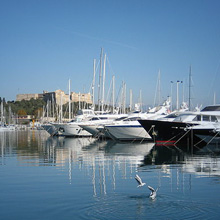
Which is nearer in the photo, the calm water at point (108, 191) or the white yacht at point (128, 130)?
the calm water at point (108, 191)

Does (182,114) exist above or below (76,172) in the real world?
above

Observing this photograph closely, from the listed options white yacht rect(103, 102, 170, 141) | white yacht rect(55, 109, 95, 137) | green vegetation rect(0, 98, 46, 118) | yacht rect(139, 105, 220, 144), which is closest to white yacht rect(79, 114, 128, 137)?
white yacht rect(55, 109, 95, 137)

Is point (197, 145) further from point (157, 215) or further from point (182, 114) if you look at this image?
point (157, 215)

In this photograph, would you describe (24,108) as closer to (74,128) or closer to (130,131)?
(74,128)

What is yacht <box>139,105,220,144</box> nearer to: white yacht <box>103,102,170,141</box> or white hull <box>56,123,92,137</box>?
white yacht <box>103,102,170,141</box>

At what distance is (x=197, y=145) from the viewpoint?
117ft

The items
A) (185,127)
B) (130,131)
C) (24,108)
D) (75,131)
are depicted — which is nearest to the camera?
(185,127)

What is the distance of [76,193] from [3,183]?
12.5 ft

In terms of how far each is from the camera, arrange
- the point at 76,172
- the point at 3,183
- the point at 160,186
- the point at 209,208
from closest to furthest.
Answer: the point at 209,208 → the point at 160,186 → the point at 3,183 → the point at 76,172

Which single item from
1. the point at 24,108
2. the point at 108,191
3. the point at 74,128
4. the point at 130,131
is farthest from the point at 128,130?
the point at 24,108

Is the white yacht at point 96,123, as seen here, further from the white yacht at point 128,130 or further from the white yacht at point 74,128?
the white yacht at point 128,130

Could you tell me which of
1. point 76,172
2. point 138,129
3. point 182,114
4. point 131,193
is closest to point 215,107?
point 182,114

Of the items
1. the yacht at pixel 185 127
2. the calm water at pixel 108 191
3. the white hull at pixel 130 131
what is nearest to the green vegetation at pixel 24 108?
the white hull at pixel 130 131

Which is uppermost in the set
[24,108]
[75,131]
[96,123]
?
[24,108]
